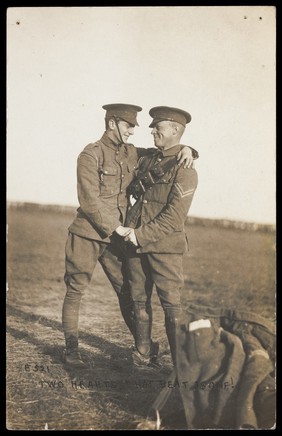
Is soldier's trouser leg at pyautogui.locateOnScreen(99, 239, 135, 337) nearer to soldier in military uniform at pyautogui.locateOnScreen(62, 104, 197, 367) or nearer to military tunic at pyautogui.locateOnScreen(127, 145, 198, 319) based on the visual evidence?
soldier in military uniform at pyautogui.locateOnScreen(62, 104, 197, 367)

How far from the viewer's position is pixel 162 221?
4375 millimetres

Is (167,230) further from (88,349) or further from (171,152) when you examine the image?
(88,349)

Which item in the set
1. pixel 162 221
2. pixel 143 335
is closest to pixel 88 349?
pixel 143 335

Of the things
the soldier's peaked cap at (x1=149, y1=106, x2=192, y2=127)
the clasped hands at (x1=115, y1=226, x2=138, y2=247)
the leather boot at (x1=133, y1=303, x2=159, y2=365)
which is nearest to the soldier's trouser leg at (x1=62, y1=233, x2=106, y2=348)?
the clasped hands at (x1=115, y1=226, x2=138, y2=247)

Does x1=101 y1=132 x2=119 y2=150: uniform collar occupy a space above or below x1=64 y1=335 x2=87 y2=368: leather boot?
above

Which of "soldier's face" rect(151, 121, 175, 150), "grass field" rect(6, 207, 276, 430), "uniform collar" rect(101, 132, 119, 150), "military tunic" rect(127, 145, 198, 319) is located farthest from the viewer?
"uniform collar" rect(101, 132, 119, 150)

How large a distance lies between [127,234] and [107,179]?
613 mm

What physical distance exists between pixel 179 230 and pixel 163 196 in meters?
0.36

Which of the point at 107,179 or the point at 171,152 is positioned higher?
the point at 171,152

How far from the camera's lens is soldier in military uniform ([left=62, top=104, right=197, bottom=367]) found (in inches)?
178

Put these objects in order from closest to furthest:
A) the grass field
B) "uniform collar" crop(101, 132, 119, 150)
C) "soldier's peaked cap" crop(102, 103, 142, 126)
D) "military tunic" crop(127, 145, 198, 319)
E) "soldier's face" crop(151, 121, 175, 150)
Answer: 1. the grass field
2. "military tunic" crop(127, 145, 198, 319)
3. "soldier's face" crop(151, 121, 175, 150)
4. "soldier's peaked cap" crop(102, 103, 142, 126)
5. "uniform collar" crop(101, 132, 119, 150)

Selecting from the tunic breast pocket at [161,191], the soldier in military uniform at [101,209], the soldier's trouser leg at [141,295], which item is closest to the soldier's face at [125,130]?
the soldier in military uniform at [101,209]

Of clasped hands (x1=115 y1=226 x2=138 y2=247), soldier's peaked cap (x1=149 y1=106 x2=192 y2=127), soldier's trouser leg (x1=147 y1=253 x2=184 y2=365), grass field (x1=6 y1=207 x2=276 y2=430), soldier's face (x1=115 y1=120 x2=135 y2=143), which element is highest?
soldier's peaked cap (x1=149 y1=106 x2=192 y2=127)
